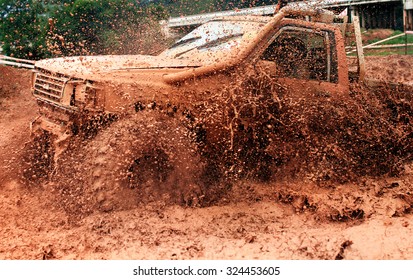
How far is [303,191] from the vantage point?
5.12 meters

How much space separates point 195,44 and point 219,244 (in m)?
2.66

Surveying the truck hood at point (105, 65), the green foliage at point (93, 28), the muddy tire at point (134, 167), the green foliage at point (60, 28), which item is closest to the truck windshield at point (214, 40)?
the truck hood at point (105, 65)

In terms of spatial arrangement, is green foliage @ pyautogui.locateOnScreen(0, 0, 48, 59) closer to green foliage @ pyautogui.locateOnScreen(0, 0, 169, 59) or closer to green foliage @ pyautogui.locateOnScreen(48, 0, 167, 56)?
green foliage @ pyautogui.locateOnScreen(0, 0, 169, 59)

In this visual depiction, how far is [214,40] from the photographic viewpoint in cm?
552

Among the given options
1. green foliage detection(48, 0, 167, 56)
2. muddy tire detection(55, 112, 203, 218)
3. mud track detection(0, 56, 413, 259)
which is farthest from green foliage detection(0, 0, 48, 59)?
muddy tire detection(55, 112, 203, 218)

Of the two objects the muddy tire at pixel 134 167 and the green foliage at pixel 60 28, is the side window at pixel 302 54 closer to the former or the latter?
the muddy tire at pixel 134 167

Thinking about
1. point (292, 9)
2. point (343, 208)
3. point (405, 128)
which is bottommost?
point (343, 208)

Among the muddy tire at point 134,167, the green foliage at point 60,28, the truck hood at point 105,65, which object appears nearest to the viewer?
the muddy tire at point 134,167

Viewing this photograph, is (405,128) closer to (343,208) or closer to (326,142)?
(326,142)

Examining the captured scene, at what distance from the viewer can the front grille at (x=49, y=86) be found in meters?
4.75

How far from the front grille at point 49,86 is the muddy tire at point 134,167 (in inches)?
24.4

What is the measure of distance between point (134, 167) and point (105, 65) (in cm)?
117

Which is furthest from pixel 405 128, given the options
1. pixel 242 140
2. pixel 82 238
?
pixel 82 238

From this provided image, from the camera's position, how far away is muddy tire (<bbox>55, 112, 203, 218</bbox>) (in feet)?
15.0
